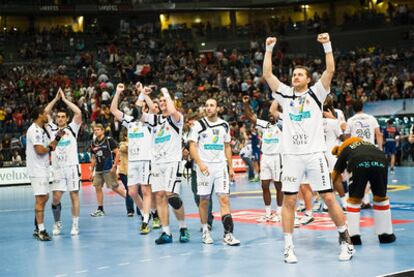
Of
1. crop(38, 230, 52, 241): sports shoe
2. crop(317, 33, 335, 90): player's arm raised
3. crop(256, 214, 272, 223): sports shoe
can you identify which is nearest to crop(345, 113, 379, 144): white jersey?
crop(256, 214, 272, 223): sports shoe

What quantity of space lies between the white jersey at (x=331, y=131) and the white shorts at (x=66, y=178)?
4.90 m

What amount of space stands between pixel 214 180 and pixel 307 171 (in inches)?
81.3

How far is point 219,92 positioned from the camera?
36.8 metres

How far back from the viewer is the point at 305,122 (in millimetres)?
9375

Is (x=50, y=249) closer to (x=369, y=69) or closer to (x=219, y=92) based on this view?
(x=219, y=92)

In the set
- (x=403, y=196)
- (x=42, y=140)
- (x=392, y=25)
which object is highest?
(x=392, y=25)

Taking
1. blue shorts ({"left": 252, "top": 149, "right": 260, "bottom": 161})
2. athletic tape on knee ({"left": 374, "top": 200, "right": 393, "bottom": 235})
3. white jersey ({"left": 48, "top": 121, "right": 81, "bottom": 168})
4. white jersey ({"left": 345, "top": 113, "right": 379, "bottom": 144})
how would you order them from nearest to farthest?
athletic tape on knee ({"left": 374, "top": 200, "right": 393, "bottom": 235}), white jersey ({"left": 48, "top": 121, "right": 81, "bottom": 168}), white jersey ({"left": 345, "top": 113, "right": 379, "bottom": 144}), blue shorts ({"left": 252, "top": 149, "right": 260, "bottom": 161})

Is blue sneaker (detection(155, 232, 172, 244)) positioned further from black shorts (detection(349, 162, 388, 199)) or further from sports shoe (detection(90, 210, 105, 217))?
sports shoe (detection(90, 210, 105, 217))

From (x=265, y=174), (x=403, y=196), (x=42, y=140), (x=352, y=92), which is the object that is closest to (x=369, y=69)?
(x=352, y=92)

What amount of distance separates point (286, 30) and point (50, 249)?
3663cm

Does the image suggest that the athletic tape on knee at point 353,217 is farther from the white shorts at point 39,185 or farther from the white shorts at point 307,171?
the white shorts at point 39,185

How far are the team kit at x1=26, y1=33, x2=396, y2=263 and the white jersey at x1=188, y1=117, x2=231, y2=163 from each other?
2cm

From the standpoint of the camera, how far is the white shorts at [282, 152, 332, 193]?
9.34 meters

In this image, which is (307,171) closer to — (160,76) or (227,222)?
(227,222)
